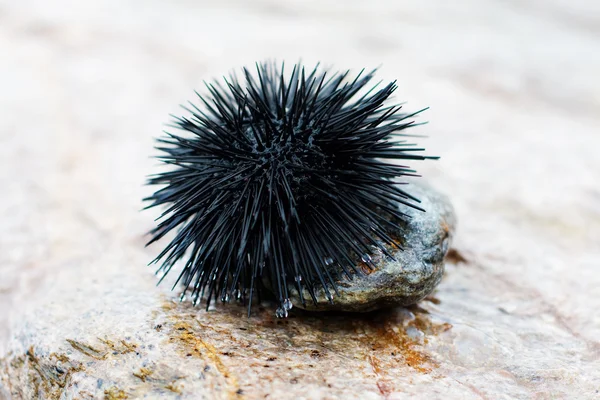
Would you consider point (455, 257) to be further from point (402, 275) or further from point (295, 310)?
point (295, 310)

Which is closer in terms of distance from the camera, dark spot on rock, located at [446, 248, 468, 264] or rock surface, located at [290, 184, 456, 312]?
rock surface, located at [290, 184, 456, 312]

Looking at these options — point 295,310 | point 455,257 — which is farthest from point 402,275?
point 455,257

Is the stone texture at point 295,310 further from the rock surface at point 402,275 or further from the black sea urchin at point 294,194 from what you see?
the black sea urchin at point 294,194

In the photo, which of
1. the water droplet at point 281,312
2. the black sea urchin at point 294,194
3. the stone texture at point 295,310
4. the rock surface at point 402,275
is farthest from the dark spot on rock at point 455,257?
the water droplet at point 281,312

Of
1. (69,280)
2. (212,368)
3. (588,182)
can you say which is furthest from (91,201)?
(588,182)

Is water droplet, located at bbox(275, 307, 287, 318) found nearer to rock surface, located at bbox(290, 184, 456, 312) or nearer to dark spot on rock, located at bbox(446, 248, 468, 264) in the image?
rock surface, located at bbox(290, 184, 456, 312)

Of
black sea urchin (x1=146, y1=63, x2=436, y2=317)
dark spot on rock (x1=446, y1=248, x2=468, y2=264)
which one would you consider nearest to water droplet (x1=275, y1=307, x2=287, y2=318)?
black sea urchin (x1=146, y1=63, x2=436, y2=317)
